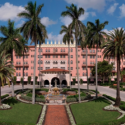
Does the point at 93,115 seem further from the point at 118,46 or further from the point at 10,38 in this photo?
the point at 10,38

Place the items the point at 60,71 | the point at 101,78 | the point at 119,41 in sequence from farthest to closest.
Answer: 1. the point at 101,78
2. the point at 60,71
3. the point at 119,41

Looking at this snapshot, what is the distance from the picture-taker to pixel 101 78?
7388cm

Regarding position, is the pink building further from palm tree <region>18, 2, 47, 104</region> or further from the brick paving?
the brick paving

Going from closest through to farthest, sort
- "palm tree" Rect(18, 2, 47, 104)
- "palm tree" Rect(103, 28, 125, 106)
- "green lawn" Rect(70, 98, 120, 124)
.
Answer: "green lawn" Rect(70, 98, 120, 124) → "palm tree" Rect(103, 28, 125, 106) → "palm tree" Rect(18, 2, 47, 104)

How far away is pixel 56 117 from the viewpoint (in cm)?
2112

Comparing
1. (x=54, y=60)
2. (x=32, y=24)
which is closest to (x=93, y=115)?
(x=32, y=24)

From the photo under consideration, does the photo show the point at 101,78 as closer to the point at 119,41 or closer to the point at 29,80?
the point at 29,80

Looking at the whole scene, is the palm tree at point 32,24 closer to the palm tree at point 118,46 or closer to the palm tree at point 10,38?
the palm tree at point 10,38

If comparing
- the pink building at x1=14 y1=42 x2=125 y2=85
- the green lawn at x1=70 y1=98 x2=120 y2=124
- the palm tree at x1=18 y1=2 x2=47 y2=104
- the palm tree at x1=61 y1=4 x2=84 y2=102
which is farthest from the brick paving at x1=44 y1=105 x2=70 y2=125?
the pink building at x1=14 y1=42 x2=125 y2=85

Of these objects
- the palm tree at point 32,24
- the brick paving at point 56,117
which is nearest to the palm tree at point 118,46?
the brick paving at point 56,117

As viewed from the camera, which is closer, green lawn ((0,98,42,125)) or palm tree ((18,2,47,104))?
green lawn ((0,98,42,125))

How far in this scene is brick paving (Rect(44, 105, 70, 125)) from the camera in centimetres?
1906

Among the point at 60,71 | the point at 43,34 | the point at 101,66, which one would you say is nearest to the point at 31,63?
the point at 60,71

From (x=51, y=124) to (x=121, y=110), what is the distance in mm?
11141
